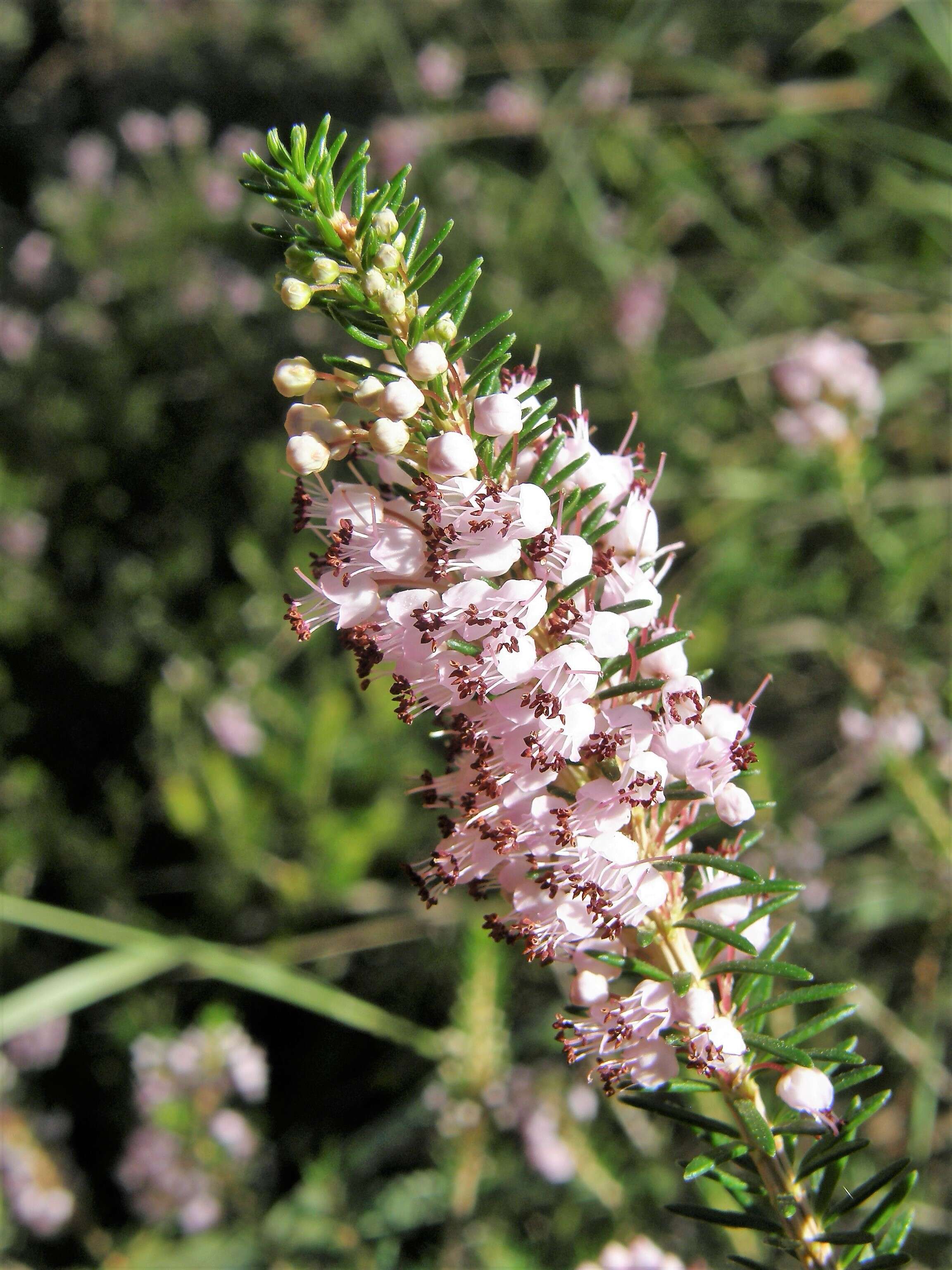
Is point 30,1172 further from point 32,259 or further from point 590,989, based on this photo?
point 32,259

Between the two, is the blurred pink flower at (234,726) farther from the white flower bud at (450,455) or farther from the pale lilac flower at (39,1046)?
the white flower bud at (450,455)

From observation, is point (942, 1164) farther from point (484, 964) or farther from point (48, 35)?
point (48, 35)

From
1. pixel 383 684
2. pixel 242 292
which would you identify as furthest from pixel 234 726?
pixel 242 292

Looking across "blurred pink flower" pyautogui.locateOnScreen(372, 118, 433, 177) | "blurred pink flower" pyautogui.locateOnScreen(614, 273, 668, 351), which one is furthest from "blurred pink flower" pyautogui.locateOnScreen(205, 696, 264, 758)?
"blurred pink flower" pyautogui.locateOnScreen(372, 118, 433, 177)

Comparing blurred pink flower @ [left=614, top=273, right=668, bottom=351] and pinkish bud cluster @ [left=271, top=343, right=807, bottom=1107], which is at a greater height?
blurred pink flower @ [left=614, top=273, right=668, bottom=351]

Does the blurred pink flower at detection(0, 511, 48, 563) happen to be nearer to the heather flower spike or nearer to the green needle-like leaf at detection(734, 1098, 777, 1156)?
the heather flower spike

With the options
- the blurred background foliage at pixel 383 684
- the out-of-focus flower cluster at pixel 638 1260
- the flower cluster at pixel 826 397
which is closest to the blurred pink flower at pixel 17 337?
the blurred background foliage at pixel 383 684
